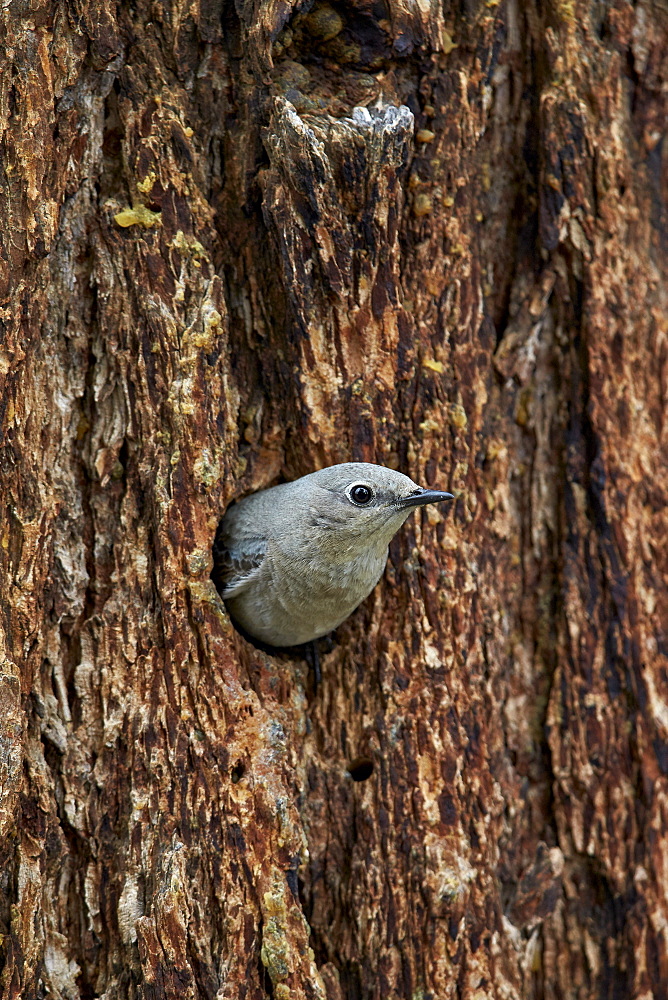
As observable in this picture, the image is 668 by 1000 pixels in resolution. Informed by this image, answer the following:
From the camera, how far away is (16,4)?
3.66 m

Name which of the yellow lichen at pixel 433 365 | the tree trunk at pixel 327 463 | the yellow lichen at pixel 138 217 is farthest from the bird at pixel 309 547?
the yellow lichen at pixel 138 217

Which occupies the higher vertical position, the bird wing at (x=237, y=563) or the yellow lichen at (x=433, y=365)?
the yellow lichen at (x=433, y=365)

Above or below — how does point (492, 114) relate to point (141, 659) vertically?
above

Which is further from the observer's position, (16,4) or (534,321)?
(534,321)

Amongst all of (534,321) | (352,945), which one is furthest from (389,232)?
(352,945)

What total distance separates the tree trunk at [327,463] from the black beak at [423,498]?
0.29 meters

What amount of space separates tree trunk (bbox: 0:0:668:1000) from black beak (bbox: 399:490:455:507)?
11.3 inches

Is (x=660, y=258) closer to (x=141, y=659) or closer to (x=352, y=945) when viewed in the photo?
(x=141, y=659)

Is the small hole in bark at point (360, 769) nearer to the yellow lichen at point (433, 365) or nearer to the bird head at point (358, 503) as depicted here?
the bird head at point (358, 503)

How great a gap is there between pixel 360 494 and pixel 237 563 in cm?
74

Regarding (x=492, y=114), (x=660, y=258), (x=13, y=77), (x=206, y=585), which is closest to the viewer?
(x=13, y=77)

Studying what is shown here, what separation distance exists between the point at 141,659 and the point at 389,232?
2226 mm

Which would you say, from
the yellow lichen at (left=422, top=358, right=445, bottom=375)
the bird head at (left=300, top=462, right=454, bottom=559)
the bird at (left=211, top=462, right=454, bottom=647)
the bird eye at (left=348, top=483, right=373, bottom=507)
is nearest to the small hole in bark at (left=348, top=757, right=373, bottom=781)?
the bird at (left=211, top=462, right=454, bottom=647)

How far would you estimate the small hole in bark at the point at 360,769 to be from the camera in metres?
4.12
